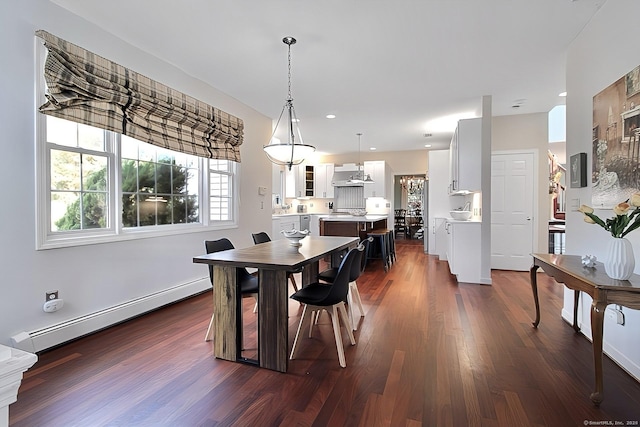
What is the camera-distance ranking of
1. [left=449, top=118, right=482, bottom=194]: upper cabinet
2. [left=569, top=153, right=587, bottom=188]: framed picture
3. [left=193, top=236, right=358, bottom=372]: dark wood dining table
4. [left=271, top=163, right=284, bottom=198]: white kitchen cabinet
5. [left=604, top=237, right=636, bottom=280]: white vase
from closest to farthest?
[left=604, top=237, right=636, bottom=280]: white vase
[left=193, top=236, right=358, bottom=372]: dark wood dining table
[left=569, top=153, right=587, bottom=188]: framed picture
[left=449, top=118, right=482, bottom=194]: upper cabinet
[left=271, top=163, right=284, bottom=198]: white kitchen cabinet

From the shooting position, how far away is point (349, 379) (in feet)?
6.97

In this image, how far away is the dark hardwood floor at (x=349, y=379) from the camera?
1755 millimetres

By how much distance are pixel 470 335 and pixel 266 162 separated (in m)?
3.96

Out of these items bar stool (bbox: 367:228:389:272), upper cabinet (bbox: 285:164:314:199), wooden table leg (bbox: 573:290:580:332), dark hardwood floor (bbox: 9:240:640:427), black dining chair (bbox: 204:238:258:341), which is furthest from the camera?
upper cabinet (bbox: 285:164:314:199)

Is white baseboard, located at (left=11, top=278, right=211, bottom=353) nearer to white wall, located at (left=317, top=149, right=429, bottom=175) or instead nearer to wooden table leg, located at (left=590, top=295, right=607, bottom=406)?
wooden table leg, located at (left=590, top=295, right=607, bottom=406)

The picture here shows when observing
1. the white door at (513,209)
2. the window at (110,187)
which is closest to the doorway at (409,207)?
the white door at (513,209)

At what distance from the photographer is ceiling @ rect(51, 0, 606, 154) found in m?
2.61

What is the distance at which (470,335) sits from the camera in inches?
112

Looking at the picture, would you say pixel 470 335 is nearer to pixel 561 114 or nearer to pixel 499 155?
pixel 499 155

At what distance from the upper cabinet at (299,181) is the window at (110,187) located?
4.75 metres

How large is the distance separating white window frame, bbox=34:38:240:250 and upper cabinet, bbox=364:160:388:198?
15.7ft

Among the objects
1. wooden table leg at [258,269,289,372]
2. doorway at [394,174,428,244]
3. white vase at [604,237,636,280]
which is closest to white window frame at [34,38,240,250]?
wooden table leg at [258,269,289,372]

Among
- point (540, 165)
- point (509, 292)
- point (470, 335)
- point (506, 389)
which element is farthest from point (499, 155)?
point (506, 389)

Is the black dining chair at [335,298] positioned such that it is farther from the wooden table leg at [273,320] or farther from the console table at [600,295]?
the console table at [600,295]
